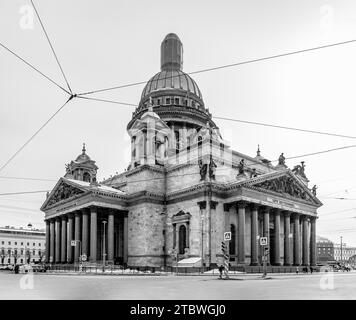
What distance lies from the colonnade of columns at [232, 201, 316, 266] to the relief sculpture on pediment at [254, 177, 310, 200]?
8.99 feet

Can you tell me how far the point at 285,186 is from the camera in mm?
64250

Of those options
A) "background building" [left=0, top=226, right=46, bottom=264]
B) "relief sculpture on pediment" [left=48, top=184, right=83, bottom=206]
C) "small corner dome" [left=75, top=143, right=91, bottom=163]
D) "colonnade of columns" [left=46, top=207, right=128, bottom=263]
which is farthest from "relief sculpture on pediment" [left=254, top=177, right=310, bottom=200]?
"background building" [left=0, top=226, right=46, bottom=264]

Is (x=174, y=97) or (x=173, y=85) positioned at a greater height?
(x=173, y=85)

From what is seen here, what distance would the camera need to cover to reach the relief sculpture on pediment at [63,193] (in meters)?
66.7

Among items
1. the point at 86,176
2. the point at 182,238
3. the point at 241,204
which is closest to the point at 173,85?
the point at 86,176

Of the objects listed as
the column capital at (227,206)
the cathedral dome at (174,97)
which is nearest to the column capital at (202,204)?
the column capital at (227,206)

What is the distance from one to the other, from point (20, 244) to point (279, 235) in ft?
328

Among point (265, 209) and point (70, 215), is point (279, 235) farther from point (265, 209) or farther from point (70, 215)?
point (70, 215)

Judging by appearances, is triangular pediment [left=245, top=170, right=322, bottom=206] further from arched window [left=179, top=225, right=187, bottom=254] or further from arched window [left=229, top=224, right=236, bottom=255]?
arched window [left=179, top=225, right=187, bottom=254]

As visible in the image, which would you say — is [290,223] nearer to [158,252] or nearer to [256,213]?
[256,213]

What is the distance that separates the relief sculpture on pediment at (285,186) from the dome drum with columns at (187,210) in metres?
0.03

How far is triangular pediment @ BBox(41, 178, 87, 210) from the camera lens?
6562cm

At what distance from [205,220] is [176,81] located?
34.0m
